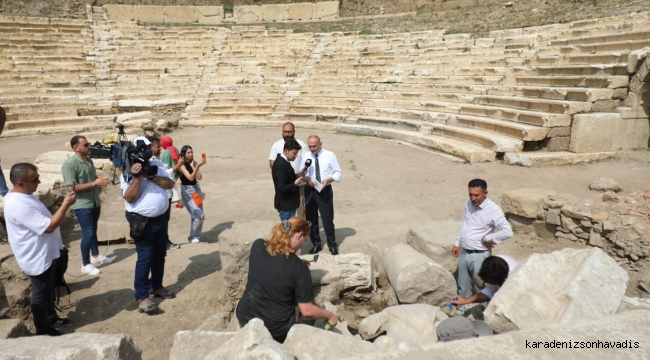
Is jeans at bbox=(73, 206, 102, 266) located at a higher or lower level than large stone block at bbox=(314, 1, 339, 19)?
lower

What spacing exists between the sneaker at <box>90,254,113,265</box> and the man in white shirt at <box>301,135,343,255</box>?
2590mm

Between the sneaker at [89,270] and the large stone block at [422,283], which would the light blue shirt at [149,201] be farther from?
the large stone block at [422,283]

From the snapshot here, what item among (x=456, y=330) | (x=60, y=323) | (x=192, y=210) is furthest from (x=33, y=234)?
(x=456, y=330)

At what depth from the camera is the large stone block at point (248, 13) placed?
25297 millimetres

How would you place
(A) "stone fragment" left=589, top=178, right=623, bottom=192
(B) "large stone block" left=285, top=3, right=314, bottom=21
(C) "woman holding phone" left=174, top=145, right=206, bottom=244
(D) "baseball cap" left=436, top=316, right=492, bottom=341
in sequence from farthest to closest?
(B) "large stone block" left=285, top=3, right=314, bottom=21 → (A) "stone fragment" left=589, top=178, right=623, bottom=192 → (C) "woman holding phone" left=174, top=145, right=206, bottom=244 → (D) "baseball cap" left=436, top=316, right=492, bottom=341

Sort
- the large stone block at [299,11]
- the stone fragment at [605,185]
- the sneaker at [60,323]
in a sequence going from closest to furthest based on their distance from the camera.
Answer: the sneaker at [60,323] → the stone fragment at [605,185] → the large stone block at [299,11]

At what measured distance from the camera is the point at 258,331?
2678 mm

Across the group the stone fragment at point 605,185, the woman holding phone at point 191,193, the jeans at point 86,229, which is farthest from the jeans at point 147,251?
the stone fragment at point 605,185

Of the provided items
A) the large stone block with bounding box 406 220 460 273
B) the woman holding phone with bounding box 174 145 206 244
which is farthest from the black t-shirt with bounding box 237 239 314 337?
the woman holding phone with bounding box 174 145 206 244

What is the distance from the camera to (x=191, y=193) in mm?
6301

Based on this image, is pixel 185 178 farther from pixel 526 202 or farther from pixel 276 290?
pixel 526 202

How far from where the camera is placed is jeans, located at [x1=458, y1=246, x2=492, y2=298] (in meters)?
4.23

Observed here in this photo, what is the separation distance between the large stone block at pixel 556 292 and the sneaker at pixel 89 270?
4.30m

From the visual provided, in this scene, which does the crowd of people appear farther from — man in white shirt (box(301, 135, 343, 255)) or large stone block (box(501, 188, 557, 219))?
large stone block (box(501, 188, 557, 219))
